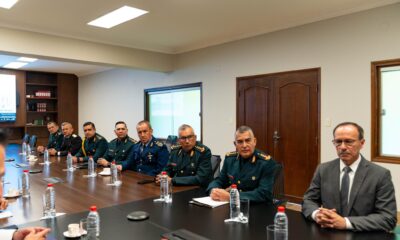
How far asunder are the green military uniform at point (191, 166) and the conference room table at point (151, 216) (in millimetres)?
153

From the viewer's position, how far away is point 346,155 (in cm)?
187

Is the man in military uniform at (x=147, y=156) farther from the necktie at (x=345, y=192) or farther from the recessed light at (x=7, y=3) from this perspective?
the necktie at (x=345, y=192)

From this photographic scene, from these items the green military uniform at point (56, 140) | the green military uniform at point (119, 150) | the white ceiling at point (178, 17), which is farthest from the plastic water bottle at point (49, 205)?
the green military uniform at point (56, 140)

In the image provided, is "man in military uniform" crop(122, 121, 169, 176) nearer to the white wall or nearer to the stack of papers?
the stack of papers

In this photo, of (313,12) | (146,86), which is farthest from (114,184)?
(146,86)

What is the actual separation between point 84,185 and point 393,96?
11.5ft

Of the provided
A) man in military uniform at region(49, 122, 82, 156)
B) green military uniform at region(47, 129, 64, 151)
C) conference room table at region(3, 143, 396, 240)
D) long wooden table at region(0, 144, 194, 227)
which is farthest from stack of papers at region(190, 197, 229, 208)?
green military uniform at region(47, 129, 64, 151)

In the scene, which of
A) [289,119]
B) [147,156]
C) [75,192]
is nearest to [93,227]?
[75,192]

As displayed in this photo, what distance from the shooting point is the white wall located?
12.3 ft

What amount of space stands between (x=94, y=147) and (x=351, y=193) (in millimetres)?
3997

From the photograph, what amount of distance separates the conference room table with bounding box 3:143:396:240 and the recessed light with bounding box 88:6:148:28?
2344 mm

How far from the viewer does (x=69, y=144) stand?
547cm

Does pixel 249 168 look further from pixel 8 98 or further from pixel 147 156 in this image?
pixel 8 98

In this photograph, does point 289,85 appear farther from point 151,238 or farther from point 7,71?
point 7,71
